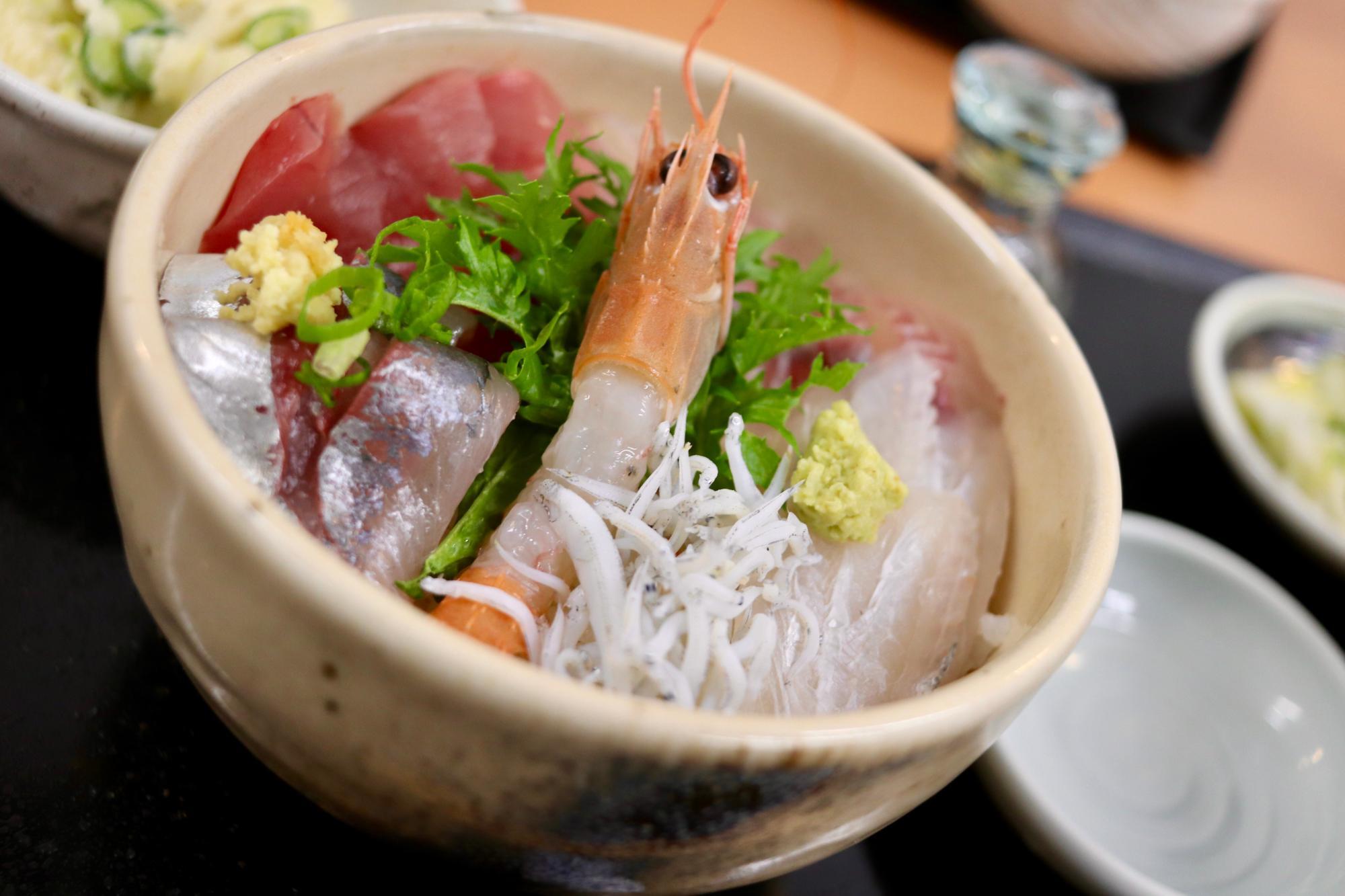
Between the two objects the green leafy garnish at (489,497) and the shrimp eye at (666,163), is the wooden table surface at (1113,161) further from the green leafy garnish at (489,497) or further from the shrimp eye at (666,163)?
the green leafy garnish at (489,497)

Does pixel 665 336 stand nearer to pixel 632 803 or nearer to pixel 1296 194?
pixel 632 803

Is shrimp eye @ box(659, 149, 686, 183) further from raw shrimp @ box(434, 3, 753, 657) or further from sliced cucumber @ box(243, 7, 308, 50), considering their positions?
sliced cucumber @ box(243, 7, 308, 50)

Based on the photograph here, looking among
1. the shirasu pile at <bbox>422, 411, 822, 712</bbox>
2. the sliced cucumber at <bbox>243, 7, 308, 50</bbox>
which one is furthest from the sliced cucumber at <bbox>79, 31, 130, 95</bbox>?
the shirasu pile at <bbox>422, 411, 822, 712</bbox>

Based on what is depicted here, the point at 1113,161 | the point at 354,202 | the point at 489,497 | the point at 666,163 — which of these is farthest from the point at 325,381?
the point at 1113,161

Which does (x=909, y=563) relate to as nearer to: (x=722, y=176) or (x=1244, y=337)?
(x=722, y=176)

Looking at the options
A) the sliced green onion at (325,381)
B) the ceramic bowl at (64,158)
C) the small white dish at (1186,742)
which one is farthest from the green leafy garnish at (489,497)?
the small white dish at (1186,742)
